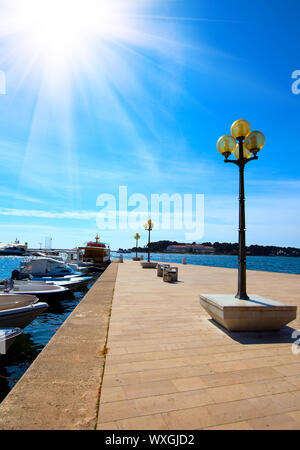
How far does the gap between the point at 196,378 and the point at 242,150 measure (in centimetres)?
488

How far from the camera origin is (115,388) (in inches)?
115

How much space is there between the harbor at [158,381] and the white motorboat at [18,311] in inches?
144

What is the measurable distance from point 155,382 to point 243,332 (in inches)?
104

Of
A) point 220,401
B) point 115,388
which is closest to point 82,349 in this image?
point 115,388

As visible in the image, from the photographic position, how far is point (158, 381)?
310 centimetres

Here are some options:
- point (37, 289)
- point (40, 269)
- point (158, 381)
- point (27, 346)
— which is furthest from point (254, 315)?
point (40, 269)

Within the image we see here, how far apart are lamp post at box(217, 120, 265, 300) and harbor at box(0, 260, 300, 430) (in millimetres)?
1306

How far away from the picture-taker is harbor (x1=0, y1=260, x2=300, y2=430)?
93.5 inches

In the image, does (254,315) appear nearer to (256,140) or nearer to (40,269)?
(256,140)

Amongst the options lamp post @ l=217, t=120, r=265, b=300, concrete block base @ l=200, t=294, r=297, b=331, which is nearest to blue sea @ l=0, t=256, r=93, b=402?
concrete block base @ l=200, t=294, r=297, b=331

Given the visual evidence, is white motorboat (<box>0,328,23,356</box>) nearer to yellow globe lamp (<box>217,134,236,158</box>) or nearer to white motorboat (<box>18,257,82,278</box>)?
yellow globe lamp (<box>217,134,236,158</box>)

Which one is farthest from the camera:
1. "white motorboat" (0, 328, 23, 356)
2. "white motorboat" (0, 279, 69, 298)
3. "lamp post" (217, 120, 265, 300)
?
"white motorboat" (0, 279, 69, 298)

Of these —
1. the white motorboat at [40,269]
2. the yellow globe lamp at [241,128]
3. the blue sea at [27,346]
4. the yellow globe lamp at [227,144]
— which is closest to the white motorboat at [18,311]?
the blue sea at [27,346]
